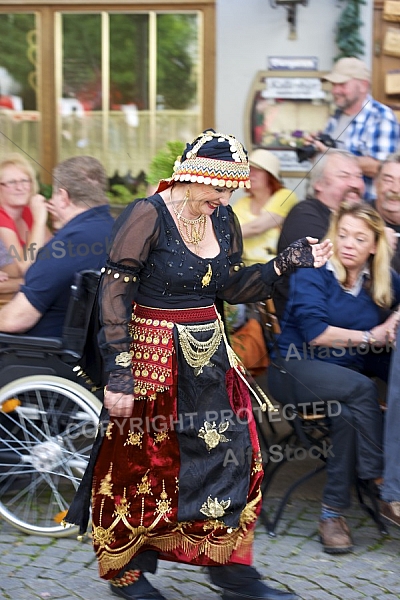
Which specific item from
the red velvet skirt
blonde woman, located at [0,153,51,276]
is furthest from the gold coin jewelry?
blonde woman, located at [0,153,51,276]

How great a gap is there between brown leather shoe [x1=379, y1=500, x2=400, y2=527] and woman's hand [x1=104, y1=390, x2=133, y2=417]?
→ 131cm

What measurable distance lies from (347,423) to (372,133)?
2244 mm

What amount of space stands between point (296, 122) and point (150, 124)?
1087 mm

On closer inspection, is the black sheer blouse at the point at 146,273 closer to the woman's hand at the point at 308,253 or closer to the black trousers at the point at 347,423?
the woman's hand at the point at 308,253

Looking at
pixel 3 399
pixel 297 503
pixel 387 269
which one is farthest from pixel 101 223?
pixel 297 503

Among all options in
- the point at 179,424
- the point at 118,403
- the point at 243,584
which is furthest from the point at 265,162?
the point at 243,584

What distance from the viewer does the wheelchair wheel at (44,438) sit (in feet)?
14.4

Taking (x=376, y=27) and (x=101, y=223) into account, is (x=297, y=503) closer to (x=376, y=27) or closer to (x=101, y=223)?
(x=101, y=223)

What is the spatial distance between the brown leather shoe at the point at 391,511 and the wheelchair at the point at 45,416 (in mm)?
1282

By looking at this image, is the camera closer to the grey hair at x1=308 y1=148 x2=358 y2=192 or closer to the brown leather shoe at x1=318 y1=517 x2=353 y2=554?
the grey hair at x1=308 y1=148 x2=358 y2=192

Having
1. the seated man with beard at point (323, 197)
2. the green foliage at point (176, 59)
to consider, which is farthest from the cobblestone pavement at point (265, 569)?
the green foliage at point (176, 59)

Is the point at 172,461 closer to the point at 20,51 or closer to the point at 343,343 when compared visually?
the point at 343,343

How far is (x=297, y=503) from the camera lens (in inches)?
193

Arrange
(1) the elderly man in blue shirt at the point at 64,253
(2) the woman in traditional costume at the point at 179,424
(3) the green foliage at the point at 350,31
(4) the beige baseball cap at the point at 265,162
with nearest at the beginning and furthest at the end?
(2) the woman in traditional costume at the point at 179,424 < (1) the elderly man in blue shirt at the point at 64,253 < (4) the beige baseball cap at the point at 265,162 < (3) the green foliage at the point at 350,31
